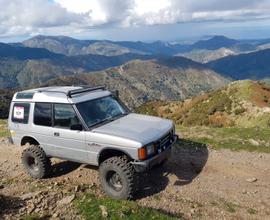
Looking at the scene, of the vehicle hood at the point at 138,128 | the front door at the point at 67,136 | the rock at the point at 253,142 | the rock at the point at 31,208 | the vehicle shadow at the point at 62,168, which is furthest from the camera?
the rock at the point at 253,142

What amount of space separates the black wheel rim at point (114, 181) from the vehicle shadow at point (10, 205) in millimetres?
2273

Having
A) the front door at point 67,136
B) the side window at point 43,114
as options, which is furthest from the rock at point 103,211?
the side window at point 43,114

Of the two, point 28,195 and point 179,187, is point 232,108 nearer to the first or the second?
point 179,187

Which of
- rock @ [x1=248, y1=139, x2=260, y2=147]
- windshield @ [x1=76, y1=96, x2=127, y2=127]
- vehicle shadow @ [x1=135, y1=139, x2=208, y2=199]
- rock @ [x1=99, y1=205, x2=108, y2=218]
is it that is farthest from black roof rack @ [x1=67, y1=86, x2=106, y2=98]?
rock @ [x1=248, y1=139, x2=260, y2=147]

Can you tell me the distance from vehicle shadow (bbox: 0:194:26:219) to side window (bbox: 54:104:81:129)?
244 centimetres

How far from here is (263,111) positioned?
38688 millimetres

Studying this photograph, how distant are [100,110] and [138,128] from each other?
4.97 feet

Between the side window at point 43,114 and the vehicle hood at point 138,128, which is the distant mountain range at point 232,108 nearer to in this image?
the vehicle hood at point 138,128

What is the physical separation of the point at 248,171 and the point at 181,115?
41.0 meters

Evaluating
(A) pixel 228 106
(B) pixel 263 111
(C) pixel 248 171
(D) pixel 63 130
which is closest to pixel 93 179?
(D) pixel 63 130

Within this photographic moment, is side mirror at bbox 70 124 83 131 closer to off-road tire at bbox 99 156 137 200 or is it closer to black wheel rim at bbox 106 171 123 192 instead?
off-road tire at bbox 99 156 137 200

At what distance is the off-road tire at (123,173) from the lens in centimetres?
958

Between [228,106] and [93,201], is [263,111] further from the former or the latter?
[93,201]

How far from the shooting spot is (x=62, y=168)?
41.4 feet
